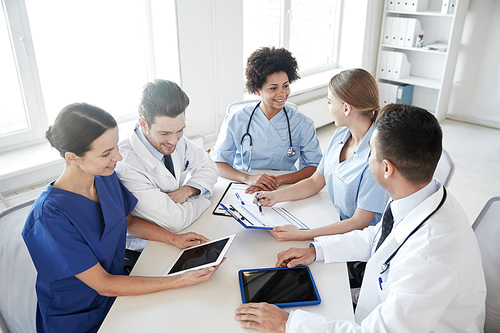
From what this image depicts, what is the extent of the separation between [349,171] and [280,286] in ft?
2.22

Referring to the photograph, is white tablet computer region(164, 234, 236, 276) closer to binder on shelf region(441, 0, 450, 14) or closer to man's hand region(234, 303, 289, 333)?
man's hand region(234, 303, 289, 333)

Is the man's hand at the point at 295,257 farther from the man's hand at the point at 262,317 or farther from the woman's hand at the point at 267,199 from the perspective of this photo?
the woman's hand at the point at 267,199

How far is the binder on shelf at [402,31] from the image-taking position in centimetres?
455

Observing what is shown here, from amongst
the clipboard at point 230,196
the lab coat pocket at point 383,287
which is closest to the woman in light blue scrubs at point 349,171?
the clipboard at point 230,196

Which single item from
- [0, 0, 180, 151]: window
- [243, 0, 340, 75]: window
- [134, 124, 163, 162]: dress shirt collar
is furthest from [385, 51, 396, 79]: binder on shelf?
[134, 124, 163, 162]: dress shirt collar

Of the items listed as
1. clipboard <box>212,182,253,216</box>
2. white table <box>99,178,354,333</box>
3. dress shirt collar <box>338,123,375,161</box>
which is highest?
dress shirt collar <box>338,123,375,161</box>

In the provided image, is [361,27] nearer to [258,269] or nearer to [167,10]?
[167,10]

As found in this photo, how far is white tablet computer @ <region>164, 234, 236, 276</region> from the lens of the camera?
1254mm

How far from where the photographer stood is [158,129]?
4.95 feet

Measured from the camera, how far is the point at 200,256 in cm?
130

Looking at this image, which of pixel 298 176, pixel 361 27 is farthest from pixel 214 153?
pixel 361 27

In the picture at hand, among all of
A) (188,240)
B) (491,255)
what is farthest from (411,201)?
(188,240)

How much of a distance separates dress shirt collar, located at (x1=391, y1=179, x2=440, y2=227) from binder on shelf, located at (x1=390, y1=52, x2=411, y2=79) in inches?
160

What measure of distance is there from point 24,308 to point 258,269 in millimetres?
768
